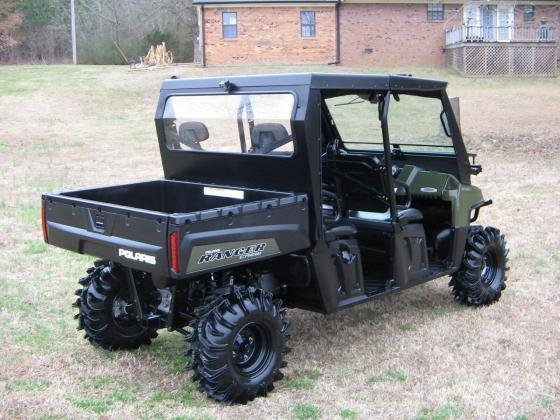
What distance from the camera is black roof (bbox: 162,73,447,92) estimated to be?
455 cm

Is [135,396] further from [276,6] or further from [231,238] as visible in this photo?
[276,6]

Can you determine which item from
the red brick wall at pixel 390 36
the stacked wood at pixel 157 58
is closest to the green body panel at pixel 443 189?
the red brick wall at pixel 390 36

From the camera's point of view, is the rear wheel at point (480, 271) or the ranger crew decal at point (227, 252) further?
the rear wheel at point (480, 271)

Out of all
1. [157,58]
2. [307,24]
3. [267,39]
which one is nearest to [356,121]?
[267,39]

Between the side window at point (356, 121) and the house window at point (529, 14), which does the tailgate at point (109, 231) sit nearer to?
the side window at point (356, 121)

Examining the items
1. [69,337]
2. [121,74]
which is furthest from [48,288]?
[121,74]

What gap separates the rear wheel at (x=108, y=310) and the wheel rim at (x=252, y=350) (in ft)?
2.71

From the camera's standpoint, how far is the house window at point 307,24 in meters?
31.5

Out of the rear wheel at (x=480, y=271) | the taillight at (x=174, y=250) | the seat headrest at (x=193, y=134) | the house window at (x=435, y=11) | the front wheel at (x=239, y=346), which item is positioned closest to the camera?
the taillight at (x=174, y=250)

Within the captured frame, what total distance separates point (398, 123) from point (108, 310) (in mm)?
2520

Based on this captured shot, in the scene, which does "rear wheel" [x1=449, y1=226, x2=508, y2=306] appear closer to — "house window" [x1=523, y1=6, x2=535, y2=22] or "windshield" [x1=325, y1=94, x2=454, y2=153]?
"windshield" [x1=325, y1=94, x2=454, y2=153]

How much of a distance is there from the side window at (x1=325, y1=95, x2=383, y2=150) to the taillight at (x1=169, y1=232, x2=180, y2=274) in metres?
1.90

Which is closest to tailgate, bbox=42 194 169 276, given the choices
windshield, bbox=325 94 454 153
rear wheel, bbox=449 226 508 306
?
windshield, bbox=325 94 454 153

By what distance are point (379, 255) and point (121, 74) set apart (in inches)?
986
